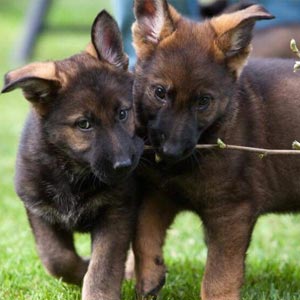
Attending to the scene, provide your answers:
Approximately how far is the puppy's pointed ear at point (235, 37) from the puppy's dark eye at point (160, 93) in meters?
0.36

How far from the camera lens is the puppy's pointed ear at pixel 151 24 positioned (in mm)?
4133

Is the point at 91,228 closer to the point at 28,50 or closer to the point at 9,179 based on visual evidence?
the point at 9,179

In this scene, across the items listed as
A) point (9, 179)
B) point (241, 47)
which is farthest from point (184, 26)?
point (9, 179)

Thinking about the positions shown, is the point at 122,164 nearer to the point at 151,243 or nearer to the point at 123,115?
the point at 123,115

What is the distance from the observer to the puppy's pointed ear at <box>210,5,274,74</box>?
4.08 m

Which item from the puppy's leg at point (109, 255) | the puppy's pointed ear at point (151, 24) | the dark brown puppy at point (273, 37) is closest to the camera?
the puppy's leg at point (109, 255)

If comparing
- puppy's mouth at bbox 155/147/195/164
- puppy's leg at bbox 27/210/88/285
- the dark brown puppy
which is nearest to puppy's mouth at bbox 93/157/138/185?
puppy's mouth at bbox 155/147/195/164

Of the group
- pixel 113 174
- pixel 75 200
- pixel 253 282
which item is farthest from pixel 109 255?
pixel 253 282

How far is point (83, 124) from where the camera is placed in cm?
392

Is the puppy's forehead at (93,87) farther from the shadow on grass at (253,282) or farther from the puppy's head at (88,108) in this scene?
the shadow on grass at (253,282)

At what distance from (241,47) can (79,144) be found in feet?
3.14

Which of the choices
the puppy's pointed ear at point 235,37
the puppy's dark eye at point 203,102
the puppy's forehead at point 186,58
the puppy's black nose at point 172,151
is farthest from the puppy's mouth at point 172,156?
the puppy's pointed ear at point 235,37

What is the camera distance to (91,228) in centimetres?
422

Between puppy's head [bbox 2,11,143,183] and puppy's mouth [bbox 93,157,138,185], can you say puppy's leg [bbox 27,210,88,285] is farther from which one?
puppy's mouth [bbox 93,157,138,185]
